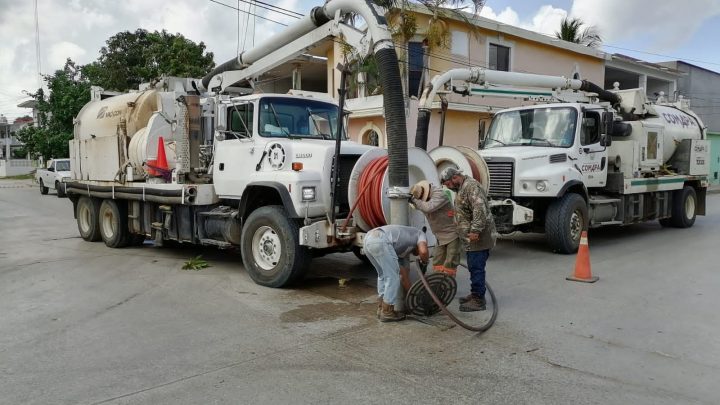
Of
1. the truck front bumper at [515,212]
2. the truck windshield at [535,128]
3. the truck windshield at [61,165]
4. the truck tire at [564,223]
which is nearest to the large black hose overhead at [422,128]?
the truck windshield at [535,128]

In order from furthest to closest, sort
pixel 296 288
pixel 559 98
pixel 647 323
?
pixel 559 98, pixel 296 288, pixel 647 323

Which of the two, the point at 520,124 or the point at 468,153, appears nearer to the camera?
the point at 468,153

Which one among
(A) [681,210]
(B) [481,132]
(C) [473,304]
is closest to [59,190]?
(B) [481,132]

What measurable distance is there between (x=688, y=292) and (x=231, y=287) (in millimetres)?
5999

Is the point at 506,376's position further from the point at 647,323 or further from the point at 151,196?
the point at 151,196

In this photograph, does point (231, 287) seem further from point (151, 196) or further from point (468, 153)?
point (468, 153)

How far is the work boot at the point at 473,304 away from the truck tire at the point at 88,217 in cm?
869

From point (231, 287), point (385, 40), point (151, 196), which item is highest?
point (385, 40)

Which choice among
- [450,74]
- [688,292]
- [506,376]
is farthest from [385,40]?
[450,74]

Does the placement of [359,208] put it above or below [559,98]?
below

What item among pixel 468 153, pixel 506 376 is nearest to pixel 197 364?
pixel 506 376

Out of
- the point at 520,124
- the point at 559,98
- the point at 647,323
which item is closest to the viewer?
the point at 647,323

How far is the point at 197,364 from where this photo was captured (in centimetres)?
491

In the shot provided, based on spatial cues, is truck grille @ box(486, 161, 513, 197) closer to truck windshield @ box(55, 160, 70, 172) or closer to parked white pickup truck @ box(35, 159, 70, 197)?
parked white pickup truck @ box(35, 159, 70, 197)
